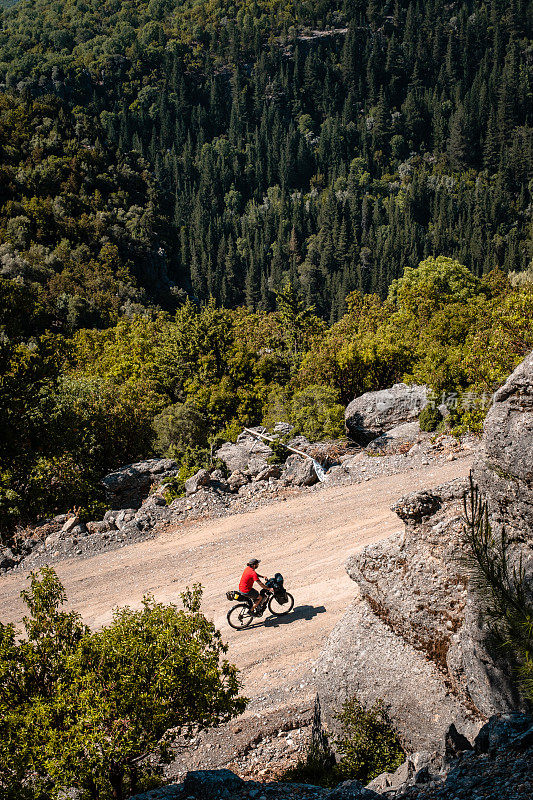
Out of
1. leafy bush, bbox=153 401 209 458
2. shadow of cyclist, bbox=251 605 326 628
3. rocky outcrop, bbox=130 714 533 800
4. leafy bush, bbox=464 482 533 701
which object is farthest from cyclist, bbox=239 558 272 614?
leafy bush, bbox=153 401 209 458


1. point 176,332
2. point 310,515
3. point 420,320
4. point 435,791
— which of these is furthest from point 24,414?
point 420,320

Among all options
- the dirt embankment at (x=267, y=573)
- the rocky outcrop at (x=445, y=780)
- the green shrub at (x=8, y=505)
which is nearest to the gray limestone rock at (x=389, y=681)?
the rocky outcrop at (x=445, y=780)

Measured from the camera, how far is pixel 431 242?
159 meters

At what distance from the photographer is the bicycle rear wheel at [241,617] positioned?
14414 millimetres

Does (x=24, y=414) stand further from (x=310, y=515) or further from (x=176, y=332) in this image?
(x=176, y=332)

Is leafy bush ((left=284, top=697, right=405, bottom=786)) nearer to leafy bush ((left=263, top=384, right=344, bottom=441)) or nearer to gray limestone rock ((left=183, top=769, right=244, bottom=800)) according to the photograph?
gray limestone rock ((left=183, top=769, right=244, bottom=800))

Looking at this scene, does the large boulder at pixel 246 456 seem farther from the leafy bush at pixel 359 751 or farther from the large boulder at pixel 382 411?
the leafy bush at pixel 359 751

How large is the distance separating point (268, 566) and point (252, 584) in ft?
11.6

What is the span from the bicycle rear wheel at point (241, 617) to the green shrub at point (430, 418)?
13767mm

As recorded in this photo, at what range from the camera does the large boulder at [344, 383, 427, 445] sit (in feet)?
92.2

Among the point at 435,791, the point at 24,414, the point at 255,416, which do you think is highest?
the point at 24,414

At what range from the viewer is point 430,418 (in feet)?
84.3

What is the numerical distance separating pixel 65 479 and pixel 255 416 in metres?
→ 13.5

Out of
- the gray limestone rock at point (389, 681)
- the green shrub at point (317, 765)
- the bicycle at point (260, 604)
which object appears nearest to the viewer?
the gray limestone rock at point (389, 681)
